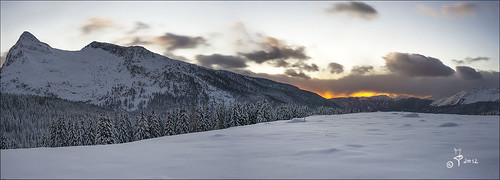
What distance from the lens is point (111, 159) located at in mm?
8703

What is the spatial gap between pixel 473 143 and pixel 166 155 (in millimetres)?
10671

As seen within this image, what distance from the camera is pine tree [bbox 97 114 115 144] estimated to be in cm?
5631

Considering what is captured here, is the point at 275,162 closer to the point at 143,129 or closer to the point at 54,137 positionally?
the point at 143,129

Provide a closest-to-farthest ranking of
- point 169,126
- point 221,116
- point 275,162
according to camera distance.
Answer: point 275,162, point 169,126, point 221,116

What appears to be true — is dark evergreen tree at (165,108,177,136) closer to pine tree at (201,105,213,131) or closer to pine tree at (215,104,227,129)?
pine tree at (201,105,213,131)

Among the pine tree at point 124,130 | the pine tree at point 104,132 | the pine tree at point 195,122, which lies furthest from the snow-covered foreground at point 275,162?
the pine tree at point 124,130

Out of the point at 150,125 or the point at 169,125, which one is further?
the point at 150,125

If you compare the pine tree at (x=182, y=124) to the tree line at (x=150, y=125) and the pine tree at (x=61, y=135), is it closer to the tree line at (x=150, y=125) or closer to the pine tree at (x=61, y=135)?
the tree line at (x=150, y=125)

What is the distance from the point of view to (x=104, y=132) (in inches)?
2232

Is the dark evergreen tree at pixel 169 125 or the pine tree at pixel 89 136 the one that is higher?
the dark evergreen tree at pixel 169 125

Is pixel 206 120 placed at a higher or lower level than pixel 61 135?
higher

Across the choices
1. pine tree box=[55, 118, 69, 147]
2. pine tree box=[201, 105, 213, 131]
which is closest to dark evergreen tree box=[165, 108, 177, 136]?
pine tree box=[201, 105, 213, 131]

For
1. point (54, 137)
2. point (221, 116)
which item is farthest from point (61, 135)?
point (221, 116)

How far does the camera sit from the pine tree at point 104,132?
56309 millimetres
